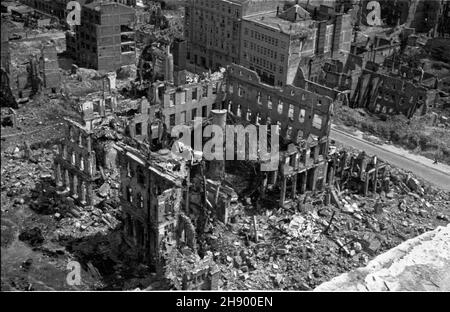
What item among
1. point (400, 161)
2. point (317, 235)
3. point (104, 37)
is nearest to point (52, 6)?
point (104, 37)

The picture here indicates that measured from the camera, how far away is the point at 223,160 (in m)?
50.9

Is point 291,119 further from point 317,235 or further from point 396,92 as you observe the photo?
point 396,92

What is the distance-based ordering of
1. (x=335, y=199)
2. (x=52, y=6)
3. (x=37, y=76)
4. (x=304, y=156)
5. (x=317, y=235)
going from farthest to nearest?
(x=52, y=6) → (x=37, y=76) → (x=335, y=199) → (x=304, y=156) → (x=317, y=235)

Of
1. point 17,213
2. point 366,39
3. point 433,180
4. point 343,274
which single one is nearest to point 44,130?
point 17,213

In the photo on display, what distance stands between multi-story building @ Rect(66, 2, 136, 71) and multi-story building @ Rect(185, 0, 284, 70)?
8.44m

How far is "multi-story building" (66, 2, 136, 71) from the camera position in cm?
7450

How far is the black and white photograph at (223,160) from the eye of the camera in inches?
1467

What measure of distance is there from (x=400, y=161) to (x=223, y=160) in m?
18.1

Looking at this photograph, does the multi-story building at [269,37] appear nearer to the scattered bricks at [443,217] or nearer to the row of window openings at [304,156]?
the row of window openings at [304,156]

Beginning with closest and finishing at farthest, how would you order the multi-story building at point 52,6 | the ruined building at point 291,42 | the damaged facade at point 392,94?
the damaged facade at point 392,94 → the ruined building at point 291,42 → the multi-story building at point 52,6

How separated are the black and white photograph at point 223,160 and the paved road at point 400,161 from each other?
0.71 feet

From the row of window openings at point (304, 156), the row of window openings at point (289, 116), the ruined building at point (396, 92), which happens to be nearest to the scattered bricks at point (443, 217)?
the row of window openings at point (304, 156)

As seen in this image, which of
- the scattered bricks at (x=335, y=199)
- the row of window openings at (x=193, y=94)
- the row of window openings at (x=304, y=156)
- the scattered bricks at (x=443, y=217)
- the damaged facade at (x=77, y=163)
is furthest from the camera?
the row of window openings at (x=193, y=94)

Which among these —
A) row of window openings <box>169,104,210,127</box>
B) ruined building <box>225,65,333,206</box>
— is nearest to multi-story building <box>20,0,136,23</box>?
row of window openings <box>169,104,210,127</box>
